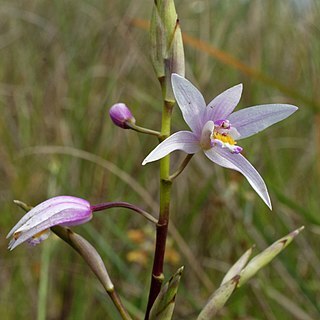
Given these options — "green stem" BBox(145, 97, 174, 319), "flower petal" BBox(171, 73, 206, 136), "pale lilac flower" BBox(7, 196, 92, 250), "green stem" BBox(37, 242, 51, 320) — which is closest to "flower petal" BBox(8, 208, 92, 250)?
"pale lilac flower" BBox(7, 196, 92, 250)

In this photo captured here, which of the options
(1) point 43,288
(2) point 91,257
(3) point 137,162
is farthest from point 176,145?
(3) point 137,162

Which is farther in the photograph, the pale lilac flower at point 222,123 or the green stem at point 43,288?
the green stem at point 43,288

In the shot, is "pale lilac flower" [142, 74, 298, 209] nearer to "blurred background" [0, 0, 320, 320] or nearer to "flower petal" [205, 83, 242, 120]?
"flower petal" [205, 83, 242, 120]

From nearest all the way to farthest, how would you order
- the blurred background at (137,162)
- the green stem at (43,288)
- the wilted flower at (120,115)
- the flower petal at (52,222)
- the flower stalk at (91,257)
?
the flower petal at (52,222) < the flower stalk at (91,257) < the wilted flower at (120,115) < the green stem at (43,288) < the blurred background at (137,162)

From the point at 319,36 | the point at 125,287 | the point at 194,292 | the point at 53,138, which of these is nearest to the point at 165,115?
the point at 125,287

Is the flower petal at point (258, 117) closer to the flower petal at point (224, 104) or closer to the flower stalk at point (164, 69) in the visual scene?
the flower petal at point (224, 104)

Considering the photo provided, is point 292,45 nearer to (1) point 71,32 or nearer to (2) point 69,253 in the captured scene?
(1) point 71,32

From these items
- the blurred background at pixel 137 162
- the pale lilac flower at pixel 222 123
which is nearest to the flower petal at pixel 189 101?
the pale lilac flower at pixel 222 123
